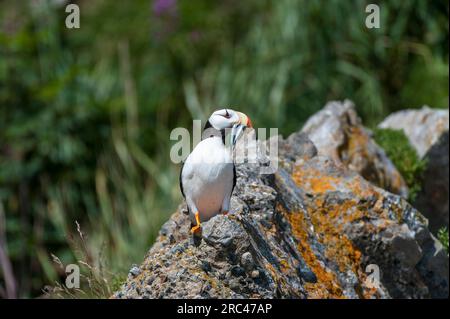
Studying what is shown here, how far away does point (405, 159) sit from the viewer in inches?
293

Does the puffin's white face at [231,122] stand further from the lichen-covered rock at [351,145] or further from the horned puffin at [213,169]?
the lichen-covered rock at [351,145]

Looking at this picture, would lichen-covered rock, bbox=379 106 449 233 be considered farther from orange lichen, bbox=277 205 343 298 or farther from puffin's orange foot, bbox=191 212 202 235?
puffin's orange foot, bbox=191 212 202 235

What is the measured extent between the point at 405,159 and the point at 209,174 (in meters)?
3.41

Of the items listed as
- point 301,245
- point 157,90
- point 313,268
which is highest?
point 157,90

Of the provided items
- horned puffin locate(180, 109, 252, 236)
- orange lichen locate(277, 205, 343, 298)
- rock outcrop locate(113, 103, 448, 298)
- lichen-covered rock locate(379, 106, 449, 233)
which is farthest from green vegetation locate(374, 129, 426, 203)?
horned puffin locate(180, 109, 252, 236)

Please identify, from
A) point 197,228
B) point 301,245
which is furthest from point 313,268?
point 197,228

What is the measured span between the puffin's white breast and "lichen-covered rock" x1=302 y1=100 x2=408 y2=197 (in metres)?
2.29

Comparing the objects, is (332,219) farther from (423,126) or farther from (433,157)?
(423,126)

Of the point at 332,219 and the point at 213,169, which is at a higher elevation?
the point at 213,169

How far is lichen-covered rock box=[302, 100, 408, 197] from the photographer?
684 centimetres

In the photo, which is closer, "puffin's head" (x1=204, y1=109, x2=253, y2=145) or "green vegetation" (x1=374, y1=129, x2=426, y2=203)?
"puffin's head" (x1=204, y1=109, x2=253, y2=145)
